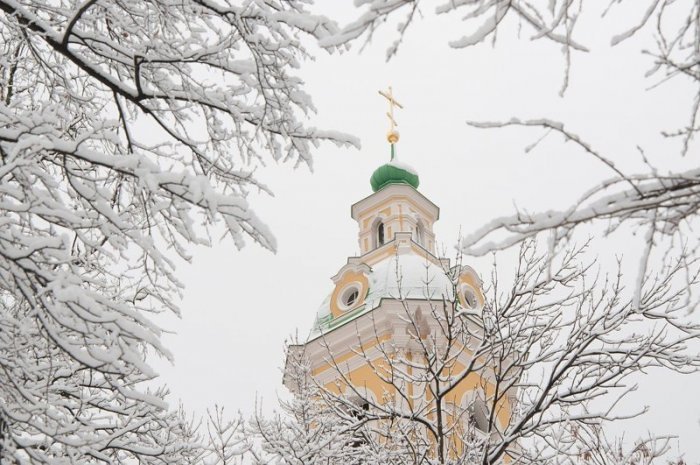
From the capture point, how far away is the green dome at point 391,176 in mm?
26344

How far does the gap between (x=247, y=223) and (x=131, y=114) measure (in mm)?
2351

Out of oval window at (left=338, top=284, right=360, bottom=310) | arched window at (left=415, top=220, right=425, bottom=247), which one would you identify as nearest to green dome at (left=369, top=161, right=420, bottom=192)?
arched window at (left=415, top=220, right=425, bottom=247)

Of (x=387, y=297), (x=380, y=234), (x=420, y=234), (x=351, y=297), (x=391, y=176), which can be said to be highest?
(x=391, y=176)

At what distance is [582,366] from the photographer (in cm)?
800

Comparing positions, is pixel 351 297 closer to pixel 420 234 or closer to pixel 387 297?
pixel 387 297

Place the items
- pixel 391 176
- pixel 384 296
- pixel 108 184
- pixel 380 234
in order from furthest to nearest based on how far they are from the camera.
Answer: pixel 391 176 → pixel 380 234 → pixel 384 296 → pixel 108 184

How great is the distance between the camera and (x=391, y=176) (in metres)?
26.3

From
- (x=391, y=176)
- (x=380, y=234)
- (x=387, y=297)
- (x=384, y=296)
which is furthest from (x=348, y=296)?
(x=391, y=176)

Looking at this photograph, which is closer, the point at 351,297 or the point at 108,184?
the point at 108,184

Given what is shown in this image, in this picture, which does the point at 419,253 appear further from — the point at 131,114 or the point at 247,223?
the point at 247,223

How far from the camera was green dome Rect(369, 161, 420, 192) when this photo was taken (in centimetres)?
2634

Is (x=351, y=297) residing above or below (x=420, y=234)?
below

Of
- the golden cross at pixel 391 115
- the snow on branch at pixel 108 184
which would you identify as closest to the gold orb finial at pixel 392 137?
the golden cross at pixel 391 115

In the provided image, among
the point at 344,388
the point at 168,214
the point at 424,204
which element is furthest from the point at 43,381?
the point at 424,204
